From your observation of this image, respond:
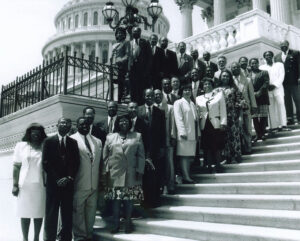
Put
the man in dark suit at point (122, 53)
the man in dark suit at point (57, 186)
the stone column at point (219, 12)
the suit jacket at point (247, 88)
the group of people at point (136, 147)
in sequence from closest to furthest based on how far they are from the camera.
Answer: the man in dark suit at point (57, 186), the group of people at point (136, 147), the suit jacket at point (247, 88), the man in dark suit at point (122, 53), the stone column at point (219, 12)

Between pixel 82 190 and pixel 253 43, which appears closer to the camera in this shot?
pixel 82 190

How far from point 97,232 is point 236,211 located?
2.44 meters

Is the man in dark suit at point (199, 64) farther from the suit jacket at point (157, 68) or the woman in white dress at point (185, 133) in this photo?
the woman in white dress at point (185, 133)

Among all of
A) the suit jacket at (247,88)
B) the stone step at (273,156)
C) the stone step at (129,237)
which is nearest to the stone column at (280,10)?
the suit jacket at (247,88)

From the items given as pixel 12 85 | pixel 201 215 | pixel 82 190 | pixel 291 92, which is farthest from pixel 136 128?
pixel 12 85

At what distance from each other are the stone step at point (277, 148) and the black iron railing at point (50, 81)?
3.86m

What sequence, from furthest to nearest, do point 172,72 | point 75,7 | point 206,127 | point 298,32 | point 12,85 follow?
point 75,7 → point 298,32 → point 12,85 → point 172,72 → point 206,127

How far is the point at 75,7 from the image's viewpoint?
3349 inches

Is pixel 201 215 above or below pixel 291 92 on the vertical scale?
below

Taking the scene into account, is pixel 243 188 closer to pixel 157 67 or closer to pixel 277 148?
pixel 277 148

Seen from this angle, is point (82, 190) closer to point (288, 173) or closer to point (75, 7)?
point (288, 173)

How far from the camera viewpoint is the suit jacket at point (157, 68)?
9148 millimetres

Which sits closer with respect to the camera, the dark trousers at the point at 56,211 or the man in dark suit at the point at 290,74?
the dark trousers at the point at 56,211

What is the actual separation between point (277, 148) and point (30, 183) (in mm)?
4909
